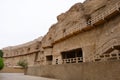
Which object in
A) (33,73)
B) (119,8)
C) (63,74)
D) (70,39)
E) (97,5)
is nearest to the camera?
(119,8)

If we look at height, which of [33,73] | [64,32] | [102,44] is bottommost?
[33,73]

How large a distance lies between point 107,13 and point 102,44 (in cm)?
318

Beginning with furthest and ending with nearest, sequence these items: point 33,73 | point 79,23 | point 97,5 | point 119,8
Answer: point 33,73 < point 79,23 < point 97,5 < point 119,8

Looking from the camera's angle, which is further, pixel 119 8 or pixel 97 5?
pixel 97 5

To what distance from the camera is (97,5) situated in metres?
21.4

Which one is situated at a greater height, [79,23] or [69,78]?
[79,23]

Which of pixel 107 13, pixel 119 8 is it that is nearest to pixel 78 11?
pixel 107 13

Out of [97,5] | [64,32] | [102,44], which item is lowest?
[102,44]

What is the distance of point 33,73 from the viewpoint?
2814 centimetres

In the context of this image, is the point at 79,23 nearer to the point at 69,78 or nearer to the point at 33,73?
the point at 69,78

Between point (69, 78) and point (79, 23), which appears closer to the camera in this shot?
point (69, 78)

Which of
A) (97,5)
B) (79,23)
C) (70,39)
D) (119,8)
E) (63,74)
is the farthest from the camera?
(70,39)

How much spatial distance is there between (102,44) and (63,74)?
16.6ft

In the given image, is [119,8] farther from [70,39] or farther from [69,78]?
[70,39]
